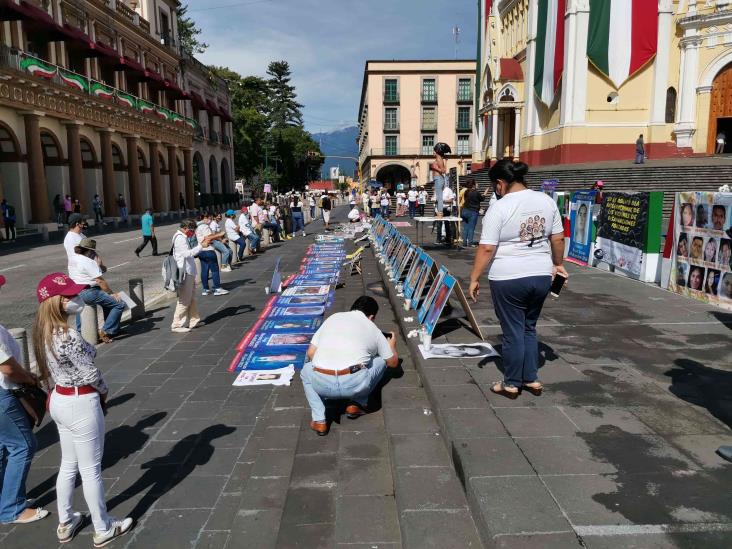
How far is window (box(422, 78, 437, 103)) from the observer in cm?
6366

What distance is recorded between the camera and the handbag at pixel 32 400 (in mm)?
3447

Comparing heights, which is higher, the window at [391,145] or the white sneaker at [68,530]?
the window at [391,145]

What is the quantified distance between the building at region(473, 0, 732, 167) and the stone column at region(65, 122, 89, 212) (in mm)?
24216

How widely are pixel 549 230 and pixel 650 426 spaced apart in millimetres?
1575

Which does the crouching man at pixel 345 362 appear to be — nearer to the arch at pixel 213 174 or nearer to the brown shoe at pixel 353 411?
the brown shoe at pixel 353 411

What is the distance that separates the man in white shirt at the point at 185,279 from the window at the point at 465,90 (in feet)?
202

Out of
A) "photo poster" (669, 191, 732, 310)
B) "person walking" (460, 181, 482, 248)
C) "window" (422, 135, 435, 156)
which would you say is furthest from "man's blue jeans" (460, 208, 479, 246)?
"window" (422, 135, 435, 156)

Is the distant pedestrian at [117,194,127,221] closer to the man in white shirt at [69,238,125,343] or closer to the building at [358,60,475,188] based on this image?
the man in white shirt at [69,238,125,343]

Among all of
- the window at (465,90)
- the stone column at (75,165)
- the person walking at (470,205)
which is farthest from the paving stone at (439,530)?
the window at (465,90)

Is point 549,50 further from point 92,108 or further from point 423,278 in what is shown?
point 423,278

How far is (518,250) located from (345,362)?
1664 mm

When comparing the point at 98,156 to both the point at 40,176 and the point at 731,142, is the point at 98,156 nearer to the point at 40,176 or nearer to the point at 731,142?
the point at 40,176

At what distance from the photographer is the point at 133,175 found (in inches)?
1329

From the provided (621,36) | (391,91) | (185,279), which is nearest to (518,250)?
(185,279)
